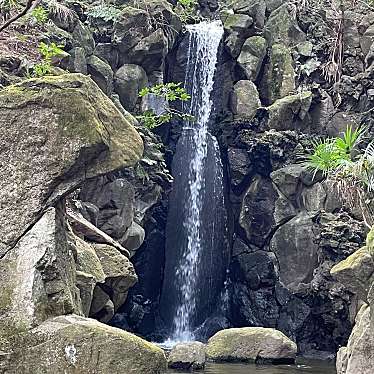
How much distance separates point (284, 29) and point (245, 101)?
4.14 m

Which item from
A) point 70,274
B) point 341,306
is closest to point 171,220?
point 341,306

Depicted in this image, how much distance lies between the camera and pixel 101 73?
20.5 m

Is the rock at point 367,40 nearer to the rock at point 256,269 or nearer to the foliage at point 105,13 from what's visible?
the rock at point 256,269

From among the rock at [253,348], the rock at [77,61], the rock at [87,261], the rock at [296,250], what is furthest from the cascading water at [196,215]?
the rock at [87,261]

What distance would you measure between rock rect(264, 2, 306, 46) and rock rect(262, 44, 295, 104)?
490 millimetres

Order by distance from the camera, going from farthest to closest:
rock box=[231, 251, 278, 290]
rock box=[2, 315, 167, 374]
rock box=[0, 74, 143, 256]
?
rock box=[231, 251, 278, 290]
rock box=[0, 74, 143, 256]
rock box=[2, 315, 167, 374]

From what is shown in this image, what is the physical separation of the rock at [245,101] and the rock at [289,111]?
2.90 feet

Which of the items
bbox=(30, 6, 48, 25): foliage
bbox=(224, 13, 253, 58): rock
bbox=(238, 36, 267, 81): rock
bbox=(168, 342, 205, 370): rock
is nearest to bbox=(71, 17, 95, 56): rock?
bbox=(30, 6, 48, 25): foliage

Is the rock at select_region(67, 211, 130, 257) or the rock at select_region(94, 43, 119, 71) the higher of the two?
the rock at select_region(94, 43, 119, 71)

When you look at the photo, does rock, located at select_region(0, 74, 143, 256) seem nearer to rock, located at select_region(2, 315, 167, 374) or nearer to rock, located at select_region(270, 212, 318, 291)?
rock, located at select_region(2, 315, 167, 374)

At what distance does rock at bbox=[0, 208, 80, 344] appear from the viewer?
21.0 feet

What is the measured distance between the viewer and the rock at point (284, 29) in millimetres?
25484

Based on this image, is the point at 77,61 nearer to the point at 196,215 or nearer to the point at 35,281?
the point at 196,215

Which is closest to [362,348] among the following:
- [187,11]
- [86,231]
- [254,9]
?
[86,231]
